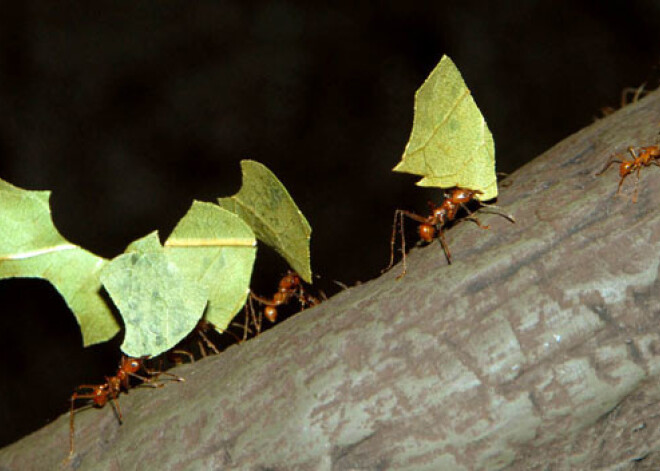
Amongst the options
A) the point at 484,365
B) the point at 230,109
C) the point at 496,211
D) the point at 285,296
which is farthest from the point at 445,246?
the point at 230,109

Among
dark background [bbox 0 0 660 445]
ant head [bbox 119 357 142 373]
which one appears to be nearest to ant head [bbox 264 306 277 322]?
ant head [bbox 119 357 142 373]

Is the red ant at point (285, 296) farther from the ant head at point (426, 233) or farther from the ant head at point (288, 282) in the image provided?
the ant head at point (426, 233)

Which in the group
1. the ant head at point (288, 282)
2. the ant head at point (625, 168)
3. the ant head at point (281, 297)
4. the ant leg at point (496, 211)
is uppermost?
the ant head at point (625, 168)

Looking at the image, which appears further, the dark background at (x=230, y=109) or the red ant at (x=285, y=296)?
the dark background at (x=230, y=109)

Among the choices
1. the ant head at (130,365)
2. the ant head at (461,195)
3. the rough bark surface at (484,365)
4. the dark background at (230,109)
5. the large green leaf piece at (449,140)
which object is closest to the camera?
the rough bark surface at (484,365)

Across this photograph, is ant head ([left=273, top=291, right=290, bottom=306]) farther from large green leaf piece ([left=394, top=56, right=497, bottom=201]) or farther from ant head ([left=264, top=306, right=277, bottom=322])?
large green leaf piece ([left=394, top=56, right=497, bottom=201])

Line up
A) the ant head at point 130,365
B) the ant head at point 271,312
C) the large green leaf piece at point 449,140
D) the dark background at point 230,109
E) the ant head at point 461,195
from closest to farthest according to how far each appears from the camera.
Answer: the large green leaf piece at point 449,140
the ant head at point 461,195
the ant head at point 130,365
the ant head at point 271,312
the dark background at point 230,109

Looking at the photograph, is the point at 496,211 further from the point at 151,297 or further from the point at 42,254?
the point at 42,254

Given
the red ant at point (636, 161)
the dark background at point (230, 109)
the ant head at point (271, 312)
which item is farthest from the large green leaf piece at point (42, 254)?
the dark background at point (230, 109)
